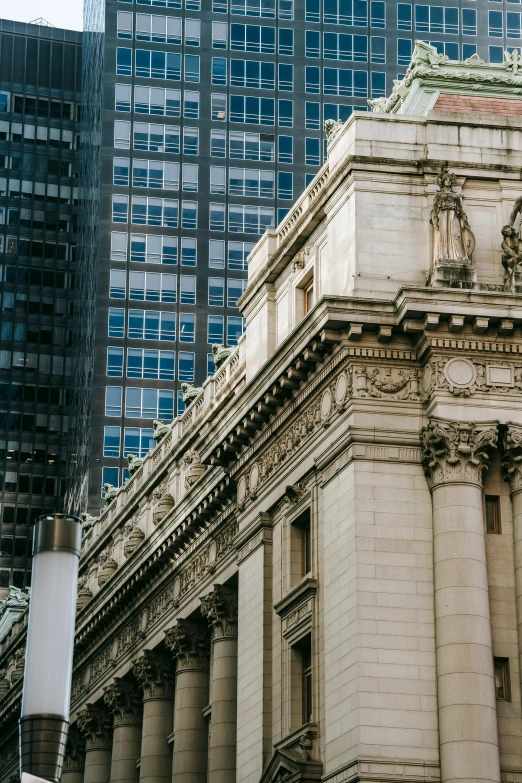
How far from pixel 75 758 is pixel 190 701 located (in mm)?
21955

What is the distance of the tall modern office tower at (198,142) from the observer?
13500 centimetres

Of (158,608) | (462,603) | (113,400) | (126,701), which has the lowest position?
(462,603)

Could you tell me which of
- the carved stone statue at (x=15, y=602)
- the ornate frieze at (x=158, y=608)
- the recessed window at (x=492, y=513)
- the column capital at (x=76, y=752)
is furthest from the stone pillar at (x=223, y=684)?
the carved stone statue at (x=15, y=602)

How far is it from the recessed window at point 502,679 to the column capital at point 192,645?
2389 cm

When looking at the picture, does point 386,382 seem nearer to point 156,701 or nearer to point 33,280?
point 156,701

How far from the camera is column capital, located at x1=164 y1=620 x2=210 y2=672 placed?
231ft

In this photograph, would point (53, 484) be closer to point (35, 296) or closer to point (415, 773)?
point (35, 296)

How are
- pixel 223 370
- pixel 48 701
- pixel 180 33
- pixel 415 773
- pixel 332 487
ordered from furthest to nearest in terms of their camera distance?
1. pixel 180 33
2. pixel 223 370
3. pixel 332 487
4. pixel 415 773
5. pixel 48 701

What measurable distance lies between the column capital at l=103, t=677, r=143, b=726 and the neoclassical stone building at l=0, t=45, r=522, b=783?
1630cm

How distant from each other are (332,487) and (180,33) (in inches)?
3865

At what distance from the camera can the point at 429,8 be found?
147875mm

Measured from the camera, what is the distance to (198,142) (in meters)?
141

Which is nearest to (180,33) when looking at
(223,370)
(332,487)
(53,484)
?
(53,484)

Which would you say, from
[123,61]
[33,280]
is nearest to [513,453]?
[123,61]
